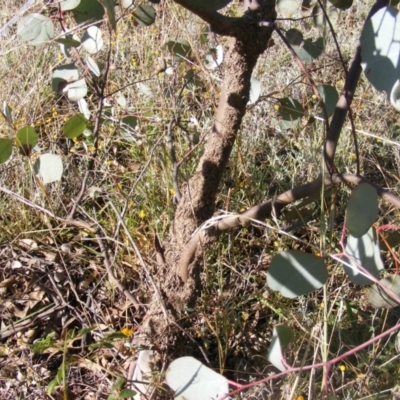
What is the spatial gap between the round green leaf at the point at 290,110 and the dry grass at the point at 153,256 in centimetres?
10

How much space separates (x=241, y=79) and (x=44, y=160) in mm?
439

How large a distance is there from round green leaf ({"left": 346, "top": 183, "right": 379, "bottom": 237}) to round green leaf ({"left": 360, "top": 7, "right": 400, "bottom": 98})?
18 cm

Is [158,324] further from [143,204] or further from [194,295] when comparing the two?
[143,204]

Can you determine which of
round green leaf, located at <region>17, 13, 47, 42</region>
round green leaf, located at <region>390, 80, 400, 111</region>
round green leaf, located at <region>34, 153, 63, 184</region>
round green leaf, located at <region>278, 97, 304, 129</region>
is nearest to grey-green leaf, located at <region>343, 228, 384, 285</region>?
round green leaf, located at <region>390, 80, 400, 111</region>

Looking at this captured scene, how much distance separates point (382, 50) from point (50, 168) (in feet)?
2.24

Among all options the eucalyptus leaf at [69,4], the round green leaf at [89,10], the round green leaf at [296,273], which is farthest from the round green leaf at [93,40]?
the round green leaf at [296,273]

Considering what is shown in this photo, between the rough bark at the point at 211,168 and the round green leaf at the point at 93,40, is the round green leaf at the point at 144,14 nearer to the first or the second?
the round green leaf at the point at 93,40

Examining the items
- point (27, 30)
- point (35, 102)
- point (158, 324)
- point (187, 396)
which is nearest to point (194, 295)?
point (158, 324)

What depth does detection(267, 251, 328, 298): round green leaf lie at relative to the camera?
2.86 feet

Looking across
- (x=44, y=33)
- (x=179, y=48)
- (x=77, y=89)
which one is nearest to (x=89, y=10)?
(x=44, y=33)

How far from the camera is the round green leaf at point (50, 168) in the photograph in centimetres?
109

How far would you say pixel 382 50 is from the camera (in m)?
0.73

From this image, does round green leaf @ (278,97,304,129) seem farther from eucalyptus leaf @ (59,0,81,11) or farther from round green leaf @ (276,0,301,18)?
eucalyptus leaf @ (59,0,81,11)

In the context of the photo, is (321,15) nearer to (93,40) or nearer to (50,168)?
(93,40)
